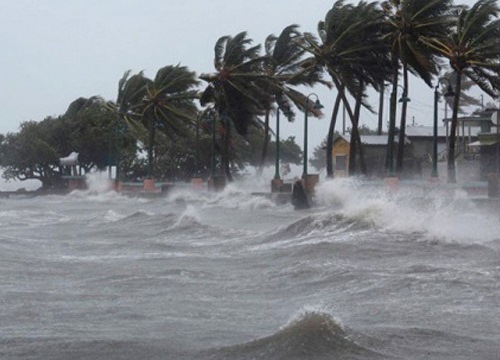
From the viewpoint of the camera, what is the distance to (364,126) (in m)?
104

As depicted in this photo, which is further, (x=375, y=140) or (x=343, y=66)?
(x=375, y=140)

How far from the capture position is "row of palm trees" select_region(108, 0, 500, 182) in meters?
38.5

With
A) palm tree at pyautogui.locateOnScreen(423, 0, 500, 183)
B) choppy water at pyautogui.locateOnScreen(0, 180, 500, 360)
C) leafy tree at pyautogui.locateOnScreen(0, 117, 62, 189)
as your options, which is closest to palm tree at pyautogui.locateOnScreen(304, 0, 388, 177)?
palm tree at pyautogui.locateOnScreen(423, 0, 500, 183)

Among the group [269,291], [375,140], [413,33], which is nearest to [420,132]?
[375,140]

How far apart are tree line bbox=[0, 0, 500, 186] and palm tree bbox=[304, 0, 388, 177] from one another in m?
0.05

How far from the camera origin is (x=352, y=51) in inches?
1662

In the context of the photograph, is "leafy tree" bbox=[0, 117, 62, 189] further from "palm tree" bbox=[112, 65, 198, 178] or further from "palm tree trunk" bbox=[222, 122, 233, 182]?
"palm tree trunk" bbox=[222, 122, 233, 182]

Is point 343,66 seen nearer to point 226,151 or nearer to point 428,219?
point 226,151

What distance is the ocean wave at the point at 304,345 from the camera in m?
6.60

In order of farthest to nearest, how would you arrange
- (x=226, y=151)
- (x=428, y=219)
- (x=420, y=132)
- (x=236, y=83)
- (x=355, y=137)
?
(x=420, y=132) < (x=226, y=151) < (x=236, y=83) < (x=355, y=137) < (x=428, y=219)

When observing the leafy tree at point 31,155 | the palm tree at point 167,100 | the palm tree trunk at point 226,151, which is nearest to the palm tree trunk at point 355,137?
the palm tree trunk at point 226,151

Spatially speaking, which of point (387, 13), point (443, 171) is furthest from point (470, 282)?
point (443, 171)

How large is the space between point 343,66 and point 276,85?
769cm

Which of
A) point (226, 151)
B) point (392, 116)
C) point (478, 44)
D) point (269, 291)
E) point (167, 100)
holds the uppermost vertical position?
point (478, 44)
